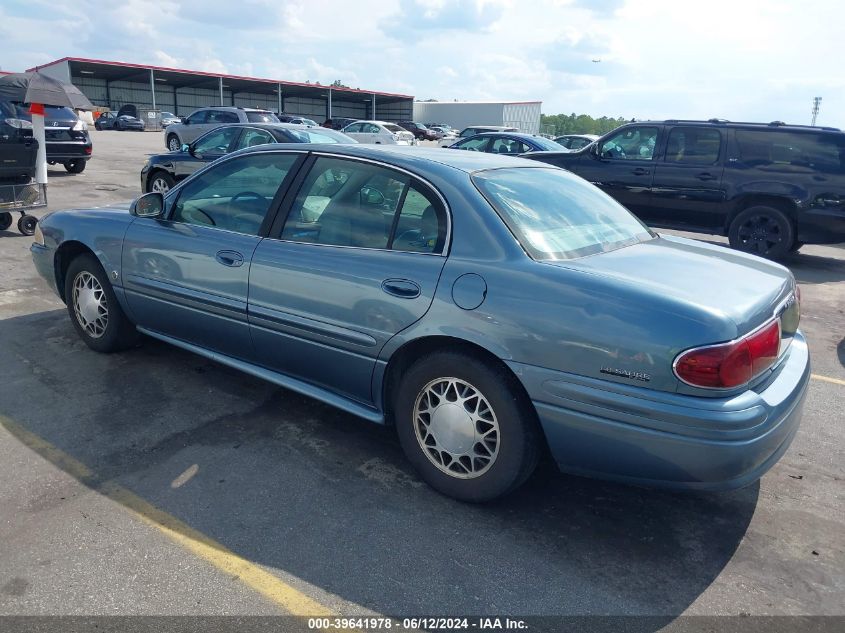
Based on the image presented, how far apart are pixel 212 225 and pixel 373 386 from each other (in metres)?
1.54

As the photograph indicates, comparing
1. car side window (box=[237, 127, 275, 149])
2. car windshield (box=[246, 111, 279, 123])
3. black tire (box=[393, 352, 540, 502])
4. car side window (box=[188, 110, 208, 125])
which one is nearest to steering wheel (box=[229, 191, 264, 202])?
black tire (box=[393, 352, 540, 502])

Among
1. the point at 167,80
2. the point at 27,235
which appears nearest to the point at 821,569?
Result: the point at 27,235

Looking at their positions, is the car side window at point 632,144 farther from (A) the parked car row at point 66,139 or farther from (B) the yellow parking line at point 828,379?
(A) the parked car row at point 66,139

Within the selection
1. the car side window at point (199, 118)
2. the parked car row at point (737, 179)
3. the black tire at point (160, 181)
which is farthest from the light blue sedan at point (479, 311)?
the car side window at point (199, 118)

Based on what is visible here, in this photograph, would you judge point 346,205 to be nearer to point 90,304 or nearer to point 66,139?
point 90,304

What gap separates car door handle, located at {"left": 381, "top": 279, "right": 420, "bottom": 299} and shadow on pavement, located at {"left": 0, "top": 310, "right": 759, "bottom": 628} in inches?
36.9

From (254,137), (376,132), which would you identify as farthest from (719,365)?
(376,132)

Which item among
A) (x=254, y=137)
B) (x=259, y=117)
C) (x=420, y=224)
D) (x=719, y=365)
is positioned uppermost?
(x=259, y=117)

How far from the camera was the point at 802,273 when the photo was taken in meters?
9.20

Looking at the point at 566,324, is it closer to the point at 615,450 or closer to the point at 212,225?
the point at 615,450

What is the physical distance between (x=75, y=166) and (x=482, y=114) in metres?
57.7

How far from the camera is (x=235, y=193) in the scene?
162 inches

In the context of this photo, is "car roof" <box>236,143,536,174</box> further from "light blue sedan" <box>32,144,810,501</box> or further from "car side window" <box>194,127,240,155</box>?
"car side window" <box>194,127,240,155</box>

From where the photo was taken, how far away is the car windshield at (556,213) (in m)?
3.14
